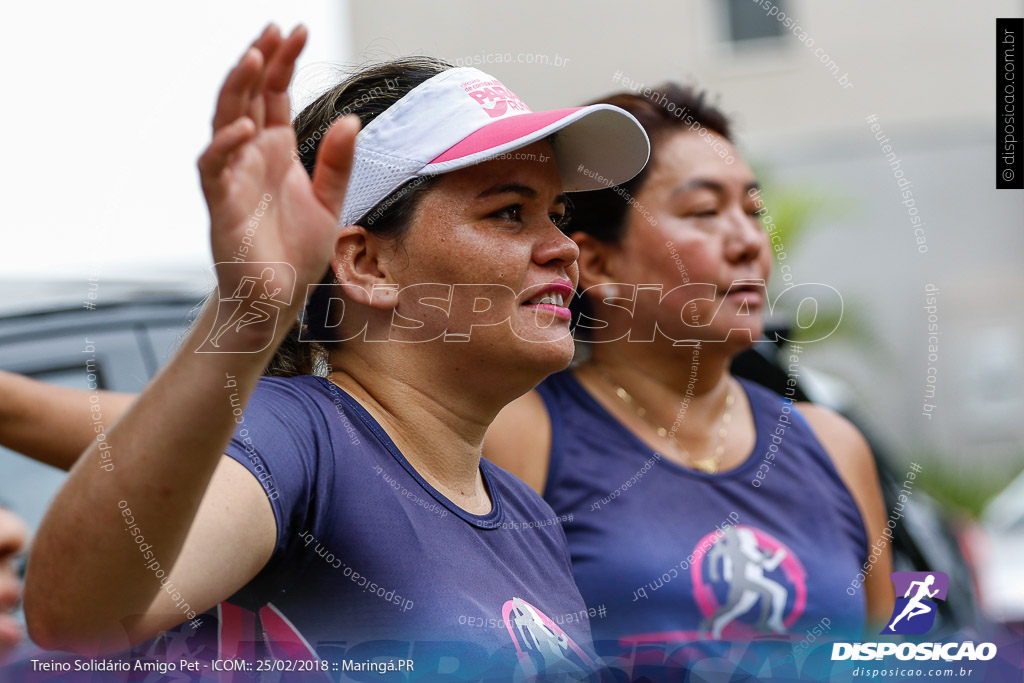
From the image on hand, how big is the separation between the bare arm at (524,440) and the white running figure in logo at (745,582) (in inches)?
14.4

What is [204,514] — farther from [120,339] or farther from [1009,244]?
[1009,244]

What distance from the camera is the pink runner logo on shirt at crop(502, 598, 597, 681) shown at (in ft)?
4.26

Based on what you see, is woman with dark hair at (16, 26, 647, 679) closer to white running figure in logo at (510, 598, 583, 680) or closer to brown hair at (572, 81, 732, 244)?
white running figure in logo at (510, 598, 583, 680)

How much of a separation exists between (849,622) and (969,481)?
7.51 m

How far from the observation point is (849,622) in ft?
6.75

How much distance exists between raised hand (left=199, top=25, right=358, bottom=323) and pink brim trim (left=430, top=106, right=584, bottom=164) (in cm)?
45

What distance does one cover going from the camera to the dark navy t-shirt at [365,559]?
1.17 m

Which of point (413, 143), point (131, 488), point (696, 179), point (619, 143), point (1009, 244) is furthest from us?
point (1009, 244)

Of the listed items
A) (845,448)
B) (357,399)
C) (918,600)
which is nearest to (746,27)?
(845,448)

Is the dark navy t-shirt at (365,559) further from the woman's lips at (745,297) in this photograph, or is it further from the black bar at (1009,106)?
the black bar at (1009,106)

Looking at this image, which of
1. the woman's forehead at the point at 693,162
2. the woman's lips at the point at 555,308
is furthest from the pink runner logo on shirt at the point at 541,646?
the woman's forehead at the point at 693,162

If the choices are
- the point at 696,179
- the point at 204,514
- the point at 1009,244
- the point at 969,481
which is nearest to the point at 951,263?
the point at 1009,244

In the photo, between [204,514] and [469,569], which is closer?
[204,514]

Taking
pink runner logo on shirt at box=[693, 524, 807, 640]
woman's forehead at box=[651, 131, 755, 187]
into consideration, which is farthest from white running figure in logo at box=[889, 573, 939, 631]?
woman's forehead at box=[651, 131, 755, 187]
